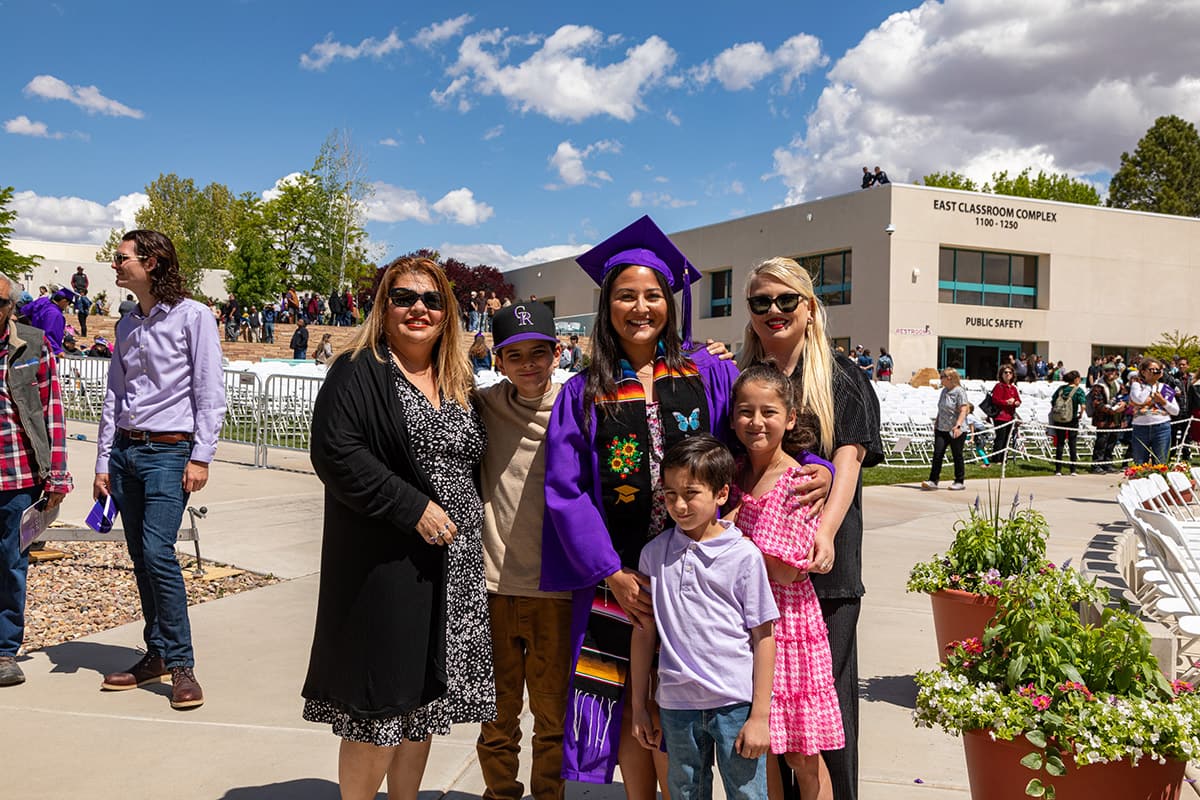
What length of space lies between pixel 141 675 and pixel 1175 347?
3765 centimetres

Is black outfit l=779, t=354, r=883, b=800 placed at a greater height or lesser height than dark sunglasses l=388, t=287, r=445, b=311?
Result: lesser

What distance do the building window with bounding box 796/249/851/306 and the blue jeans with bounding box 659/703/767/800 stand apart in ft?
112

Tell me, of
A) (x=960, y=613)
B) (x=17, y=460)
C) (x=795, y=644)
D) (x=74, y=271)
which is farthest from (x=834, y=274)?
(x=74, y=271)

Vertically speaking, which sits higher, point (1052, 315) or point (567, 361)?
point (1052, 315)

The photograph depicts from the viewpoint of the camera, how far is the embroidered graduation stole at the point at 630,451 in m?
2.74

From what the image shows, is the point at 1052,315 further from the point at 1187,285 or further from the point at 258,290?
the point at 258,290

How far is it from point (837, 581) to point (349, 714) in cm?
151

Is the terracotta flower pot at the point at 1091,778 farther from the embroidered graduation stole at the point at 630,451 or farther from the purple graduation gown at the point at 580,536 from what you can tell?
the embroidered graduation stole at the point at 630,451

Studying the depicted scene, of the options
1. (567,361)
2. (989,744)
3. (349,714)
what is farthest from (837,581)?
(567,361)

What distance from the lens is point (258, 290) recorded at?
3972cm

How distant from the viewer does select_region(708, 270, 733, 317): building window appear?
41.5 m

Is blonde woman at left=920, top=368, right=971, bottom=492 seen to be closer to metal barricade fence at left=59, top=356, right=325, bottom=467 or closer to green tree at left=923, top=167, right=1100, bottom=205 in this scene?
metal barricade fence at left=59, top=356, right=325, bottom=467

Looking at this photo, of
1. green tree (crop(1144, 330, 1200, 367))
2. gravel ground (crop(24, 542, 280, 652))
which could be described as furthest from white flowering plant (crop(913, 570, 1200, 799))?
green tree (crop(1144, 330, 1200, 367))

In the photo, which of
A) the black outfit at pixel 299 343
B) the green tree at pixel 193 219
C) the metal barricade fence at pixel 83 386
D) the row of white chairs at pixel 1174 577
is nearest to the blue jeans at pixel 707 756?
the row of white chairs at pixel 1174 577
